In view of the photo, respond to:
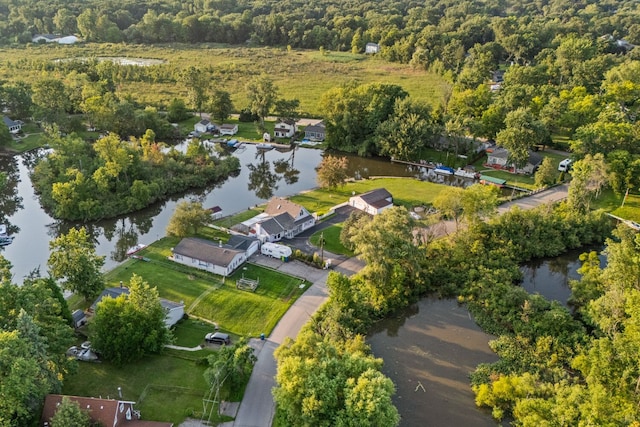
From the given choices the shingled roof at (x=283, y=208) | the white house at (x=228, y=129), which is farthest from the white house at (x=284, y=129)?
the shingled roof at (x=283, y=208)

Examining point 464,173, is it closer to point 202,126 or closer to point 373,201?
point 373,201

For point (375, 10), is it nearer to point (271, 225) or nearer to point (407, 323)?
point (271, 225)

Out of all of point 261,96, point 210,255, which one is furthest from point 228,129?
point 210,255

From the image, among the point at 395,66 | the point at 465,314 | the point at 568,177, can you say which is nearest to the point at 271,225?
the point at 465,314

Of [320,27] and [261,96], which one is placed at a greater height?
[320,27]

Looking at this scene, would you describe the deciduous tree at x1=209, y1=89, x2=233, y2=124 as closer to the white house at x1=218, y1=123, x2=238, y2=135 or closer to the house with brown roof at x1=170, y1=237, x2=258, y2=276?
the white house at x1=218, y1=123, x2=238, y2=135

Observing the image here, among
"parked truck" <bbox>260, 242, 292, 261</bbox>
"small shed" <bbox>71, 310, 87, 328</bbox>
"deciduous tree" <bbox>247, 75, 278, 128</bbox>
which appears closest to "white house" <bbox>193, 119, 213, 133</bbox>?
"deciduous tree" <bbox>247, 75, 278, 128</bbox>
